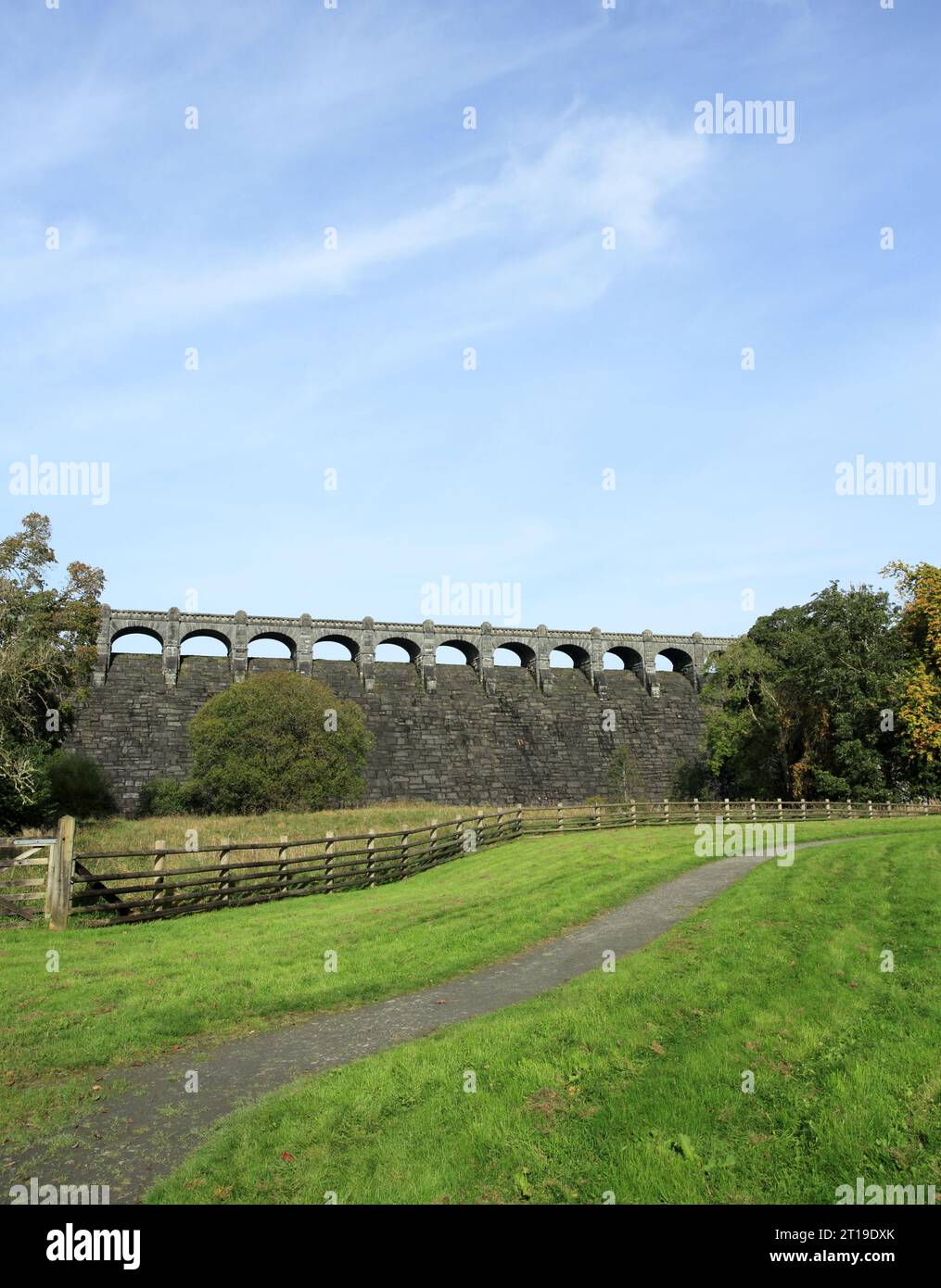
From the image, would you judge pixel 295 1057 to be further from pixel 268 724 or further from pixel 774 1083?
pixel 268 724

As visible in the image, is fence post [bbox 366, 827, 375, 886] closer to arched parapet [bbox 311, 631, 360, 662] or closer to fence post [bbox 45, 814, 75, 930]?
fence post [bbox 45, 814, 75, 930]

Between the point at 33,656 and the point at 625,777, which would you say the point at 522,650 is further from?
the point at 33,656

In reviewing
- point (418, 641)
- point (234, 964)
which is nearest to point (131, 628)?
point (418, 641)

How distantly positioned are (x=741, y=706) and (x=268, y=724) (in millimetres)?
28159

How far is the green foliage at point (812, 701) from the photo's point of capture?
140ft

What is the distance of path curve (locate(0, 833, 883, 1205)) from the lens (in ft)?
22.0

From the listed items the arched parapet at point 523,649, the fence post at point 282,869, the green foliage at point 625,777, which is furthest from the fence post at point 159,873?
the arched parapet at point 523,649

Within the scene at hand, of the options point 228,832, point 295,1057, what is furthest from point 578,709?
point 295,1057

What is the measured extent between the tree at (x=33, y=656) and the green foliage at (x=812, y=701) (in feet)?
115

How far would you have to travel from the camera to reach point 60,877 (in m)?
16.5

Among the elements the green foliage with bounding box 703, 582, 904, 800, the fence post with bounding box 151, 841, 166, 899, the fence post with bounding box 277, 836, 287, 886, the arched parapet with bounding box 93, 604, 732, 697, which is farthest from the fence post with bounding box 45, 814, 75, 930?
the arched parapet with bounding box 93, 604, 732, 697

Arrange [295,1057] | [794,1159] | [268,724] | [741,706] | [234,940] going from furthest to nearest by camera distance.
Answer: [741,706] → [268,724] → [234,940] → [295,1057] → [794,1159]

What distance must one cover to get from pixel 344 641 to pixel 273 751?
26.4m
